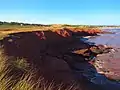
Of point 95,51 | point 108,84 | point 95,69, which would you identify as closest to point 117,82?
point 108,84

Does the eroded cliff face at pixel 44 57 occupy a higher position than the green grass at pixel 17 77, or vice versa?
the green grass at pixel 17 77

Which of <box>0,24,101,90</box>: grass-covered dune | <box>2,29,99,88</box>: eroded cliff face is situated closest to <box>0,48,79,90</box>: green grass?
<box>0,24,101,90</box>: grass-covered dune

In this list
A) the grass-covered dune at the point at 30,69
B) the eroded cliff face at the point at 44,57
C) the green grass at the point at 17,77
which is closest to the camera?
the green grass at the point at 17,77

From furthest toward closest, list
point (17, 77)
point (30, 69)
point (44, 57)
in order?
point (44, 57), point (30, 69), point (17, 77)

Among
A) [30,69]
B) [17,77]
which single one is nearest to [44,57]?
[30,69]

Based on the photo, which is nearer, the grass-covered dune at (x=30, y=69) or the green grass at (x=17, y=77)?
the green grass at (x=17, y=77)

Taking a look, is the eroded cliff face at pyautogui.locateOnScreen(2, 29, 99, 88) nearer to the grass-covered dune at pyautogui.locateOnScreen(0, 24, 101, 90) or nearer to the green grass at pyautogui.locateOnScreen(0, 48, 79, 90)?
the grass-covered dune at pyautogui.locateOnScreen(0, 24, 101, 90)

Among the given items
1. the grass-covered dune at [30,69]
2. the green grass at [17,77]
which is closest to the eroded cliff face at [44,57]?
the grass-covered dune at [30,69]

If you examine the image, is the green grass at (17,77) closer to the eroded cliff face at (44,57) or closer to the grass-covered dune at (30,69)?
the grass-covered dune at (30,69)

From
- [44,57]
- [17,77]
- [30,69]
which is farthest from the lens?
[44,57]

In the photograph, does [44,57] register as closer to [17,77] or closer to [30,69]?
[30,69]

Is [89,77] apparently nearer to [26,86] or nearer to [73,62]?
[73,62]

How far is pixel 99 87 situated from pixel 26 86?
50.7 feet

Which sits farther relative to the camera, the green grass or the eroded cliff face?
the eroded cliff face
